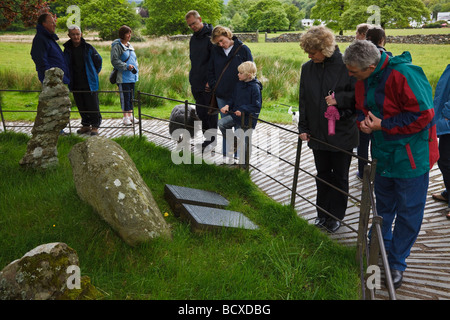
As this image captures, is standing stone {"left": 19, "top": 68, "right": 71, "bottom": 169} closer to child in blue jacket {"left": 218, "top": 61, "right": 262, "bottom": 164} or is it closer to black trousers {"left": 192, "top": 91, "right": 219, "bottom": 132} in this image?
black trousers {"left": 192, "top": 91, "right": 219, "bottom": 132}

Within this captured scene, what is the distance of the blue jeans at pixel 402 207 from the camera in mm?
3055

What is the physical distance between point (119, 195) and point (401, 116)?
2.50 meters

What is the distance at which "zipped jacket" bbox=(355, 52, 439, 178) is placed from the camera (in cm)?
281

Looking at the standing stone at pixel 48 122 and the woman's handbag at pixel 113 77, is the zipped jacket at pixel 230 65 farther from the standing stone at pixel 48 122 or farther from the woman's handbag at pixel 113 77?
the woman's handbag at pixel 113 77

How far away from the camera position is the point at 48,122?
17.6ft

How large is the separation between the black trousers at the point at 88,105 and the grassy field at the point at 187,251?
2919 millimetres

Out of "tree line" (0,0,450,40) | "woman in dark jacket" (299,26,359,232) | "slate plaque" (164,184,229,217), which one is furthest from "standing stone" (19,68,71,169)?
"tree line" (0,0,450,40)

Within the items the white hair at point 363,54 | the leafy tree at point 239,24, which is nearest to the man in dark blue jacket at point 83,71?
the white hair at point 363,54

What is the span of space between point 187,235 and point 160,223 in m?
0.31

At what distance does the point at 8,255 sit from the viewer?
10.8 ft

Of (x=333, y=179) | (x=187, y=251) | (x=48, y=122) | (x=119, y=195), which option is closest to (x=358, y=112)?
(x=333, y=179)

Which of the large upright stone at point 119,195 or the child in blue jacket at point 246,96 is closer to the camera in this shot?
the large upright stone at point 119,195
